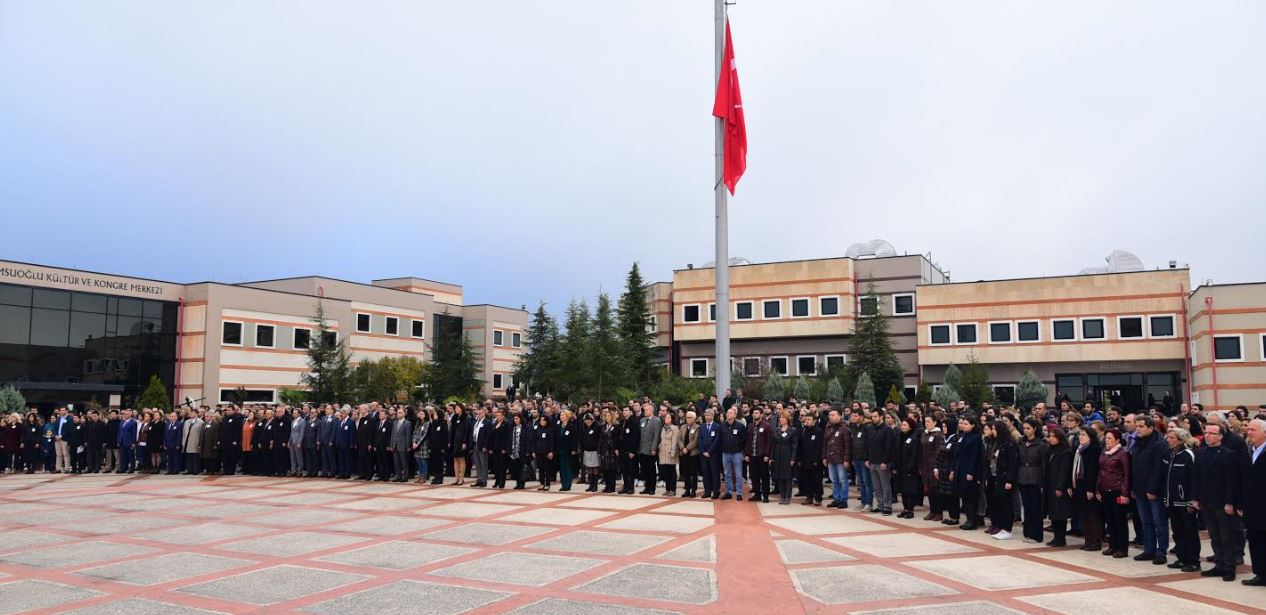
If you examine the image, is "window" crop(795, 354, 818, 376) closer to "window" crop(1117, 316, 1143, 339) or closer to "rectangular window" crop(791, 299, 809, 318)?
"rectangular window" crop(791, 299, 809, 318)

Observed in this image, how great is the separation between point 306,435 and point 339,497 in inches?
214

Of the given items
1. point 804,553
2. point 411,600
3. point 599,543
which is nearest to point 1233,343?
point 804,553

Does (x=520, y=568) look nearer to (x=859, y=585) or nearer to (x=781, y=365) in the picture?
(x=859, y=585)

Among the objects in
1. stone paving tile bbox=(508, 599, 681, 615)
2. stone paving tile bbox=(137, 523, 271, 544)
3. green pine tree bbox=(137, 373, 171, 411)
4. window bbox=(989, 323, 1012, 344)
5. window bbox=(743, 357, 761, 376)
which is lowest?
stone paving tile bbox=(137, 523, 271, 544)

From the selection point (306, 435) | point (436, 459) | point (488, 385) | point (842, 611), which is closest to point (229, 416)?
point (306, 435)

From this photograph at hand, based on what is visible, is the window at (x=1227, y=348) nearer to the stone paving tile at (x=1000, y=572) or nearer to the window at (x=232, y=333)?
the stone paving tile at (x=1000, y=572)

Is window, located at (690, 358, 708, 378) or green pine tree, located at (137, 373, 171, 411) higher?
window, located at (690, 358, 708, 378)

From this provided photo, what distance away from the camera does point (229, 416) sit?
76.7 ft

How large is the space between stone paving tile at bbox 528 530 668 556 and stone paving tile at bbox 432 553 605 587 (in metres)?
0.52

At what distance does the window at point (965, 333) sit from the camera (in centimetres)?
4931

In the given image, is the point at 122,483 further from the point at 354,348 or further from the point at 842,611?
the point at 354,348

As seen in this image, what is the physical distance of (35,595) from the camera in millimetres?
8898

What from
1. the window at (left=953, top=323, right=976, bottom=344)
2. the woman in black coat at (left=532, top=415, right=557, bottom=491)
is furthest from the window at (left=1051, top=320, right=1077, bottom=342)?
the woman in black coat at (left=532, top=415, right=557, bottom=491)

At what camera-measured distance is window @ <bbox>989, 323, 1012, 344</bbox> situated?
159ft
